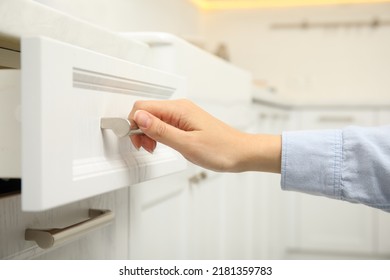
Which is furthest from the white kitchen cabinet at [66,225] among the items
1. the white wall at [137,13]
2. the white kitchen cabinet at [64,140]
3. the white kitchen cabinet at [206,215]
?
the white wall at [137,13]

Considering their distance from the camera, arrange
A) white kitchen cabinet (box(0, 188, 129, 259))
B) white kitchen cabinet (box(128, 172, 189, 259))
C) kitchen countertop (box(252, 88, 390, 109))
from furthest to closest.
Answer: kitchen countertop (box(252, 88, 390, 109))
white kitchen cabinet (box(128, 172, 189, 259))
white kitchen cabinet (box(0, 188, 129, 259))

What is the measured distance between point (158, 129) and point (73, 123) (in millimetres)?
120

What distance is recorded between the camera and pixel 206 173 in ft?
3.58

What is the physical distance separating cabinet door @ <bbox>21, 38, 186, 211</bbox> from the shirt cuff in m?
0.18

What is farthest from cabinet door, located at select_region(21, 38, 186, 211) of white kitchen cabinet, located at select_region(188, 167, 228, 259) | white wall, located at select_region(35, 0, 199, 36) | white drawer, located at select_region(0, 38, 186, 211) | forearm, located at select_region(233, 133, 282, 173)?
white wall, located at select_region(35, 0, 199, 36)

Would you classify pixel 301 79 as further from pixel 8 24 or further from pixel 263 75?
pixel 8 24

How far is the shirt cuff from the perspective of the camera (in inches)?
24.4

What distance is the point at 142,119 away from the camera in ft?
1.63

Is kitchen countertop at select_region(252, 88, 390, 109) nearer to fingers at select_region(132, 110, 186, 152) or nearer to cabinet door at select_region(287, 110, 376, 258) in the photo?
cabinet door at select_region(287, 110, 376, 258)

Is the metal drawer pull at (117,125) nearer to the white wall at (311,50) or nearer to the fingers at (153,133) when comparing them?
the fingers at (153,133)

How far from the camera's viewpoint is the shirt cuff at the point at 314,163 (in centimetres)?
62

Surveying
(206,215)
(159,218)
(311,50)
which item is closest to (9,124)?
(159,218)
